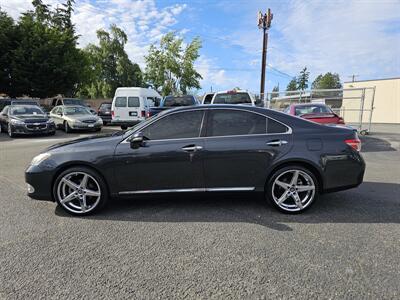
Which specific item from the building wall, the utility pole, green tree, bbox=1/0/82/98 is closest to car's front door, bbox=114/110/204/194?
the utility pole

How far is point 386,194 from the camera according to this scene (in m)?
5.22

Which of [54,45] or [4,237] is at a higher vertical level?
[54,45]

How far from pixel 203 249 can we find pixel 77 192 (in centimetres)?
205

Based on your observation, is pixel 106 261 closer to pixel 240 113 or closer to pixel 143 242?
pixel 143 242

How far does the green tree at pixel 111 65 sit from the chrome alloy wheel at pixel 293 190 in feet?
158

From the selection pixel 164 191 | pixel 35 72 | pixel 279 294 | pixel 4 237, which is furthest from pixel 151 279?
pixel 35 72

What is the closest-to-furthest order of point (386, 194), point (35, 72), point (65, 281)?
1. point (65, 281)
2. point (386, 194)
3. point (35, 72)

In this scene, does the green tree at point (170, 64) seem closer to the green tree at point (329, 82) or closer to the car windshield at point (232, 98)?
the car windshield at point (232, 98)

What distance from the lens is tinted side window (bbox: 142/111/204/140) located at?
436cm

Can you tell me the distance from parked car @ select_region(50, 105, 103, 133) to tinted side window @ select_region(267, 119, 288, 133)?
13.1 m

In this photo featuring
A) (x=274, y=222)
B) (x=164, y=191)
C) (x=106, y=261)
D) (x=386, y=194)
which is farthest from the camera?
(x=386, y=194)

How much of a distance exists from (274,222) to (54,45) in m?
31.8

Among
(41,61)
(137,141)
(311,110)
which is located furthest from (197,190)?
(41,61)

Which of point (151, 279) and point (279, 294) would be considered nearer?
point (279, 294)
